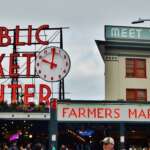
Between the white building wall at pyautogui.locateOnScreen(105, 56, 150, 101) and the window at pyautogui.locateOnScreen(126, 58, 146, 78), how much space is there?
236mm

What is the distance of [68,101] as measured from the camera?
3844cm

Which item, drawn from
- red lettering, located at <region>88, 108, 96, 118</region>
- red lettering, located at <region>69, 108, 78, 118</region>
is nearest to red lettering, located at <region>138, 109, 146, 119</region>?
red lettering, located at <region>88, 108, 96, 118</region>

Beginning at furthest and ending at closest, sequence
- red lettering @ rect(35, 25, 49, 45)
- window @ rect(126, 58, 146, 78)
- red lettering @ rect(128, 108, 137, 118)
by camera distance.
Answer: window @ rect(126, 58, 146, 78), red lettering @ rect(35, 25, 49, 45), red lettering @ rect(128, 108, 137, 118)

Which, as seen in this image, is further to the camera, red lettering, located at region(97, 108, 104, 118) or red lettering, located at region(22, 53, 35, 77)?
red lettering, located at region(22, 53, 35, 77)

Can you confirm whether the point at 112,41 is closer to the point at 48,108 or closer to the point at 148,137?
the point at 148,137

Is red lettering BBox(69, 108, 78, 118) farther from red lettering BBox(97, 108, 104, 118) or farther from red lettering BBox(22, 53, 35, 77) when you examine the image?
red lettering BBox(22, 53, 35, 77)

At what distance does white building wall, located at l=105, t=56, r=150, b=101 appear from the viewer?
4716cm

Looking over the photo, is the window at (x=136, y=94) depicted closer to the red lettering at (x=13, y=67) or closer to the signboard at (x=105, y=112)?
the signboard at (x=105, y=112)

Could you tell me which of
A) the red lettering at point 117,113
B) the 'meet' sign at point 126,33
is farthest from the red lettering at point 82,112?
the 'meet' sign at point 126,33

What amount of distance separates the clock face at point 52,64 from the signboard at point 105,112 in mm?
4727

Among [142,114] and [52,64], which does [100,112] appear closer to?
[142,114]

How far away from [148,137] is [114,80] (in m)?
5.29

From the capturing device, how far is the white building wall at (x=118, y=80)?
47.2 metres

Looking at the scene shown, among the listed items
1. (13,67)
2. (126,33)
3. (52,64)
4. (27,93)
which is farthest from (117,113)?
(126,33)
